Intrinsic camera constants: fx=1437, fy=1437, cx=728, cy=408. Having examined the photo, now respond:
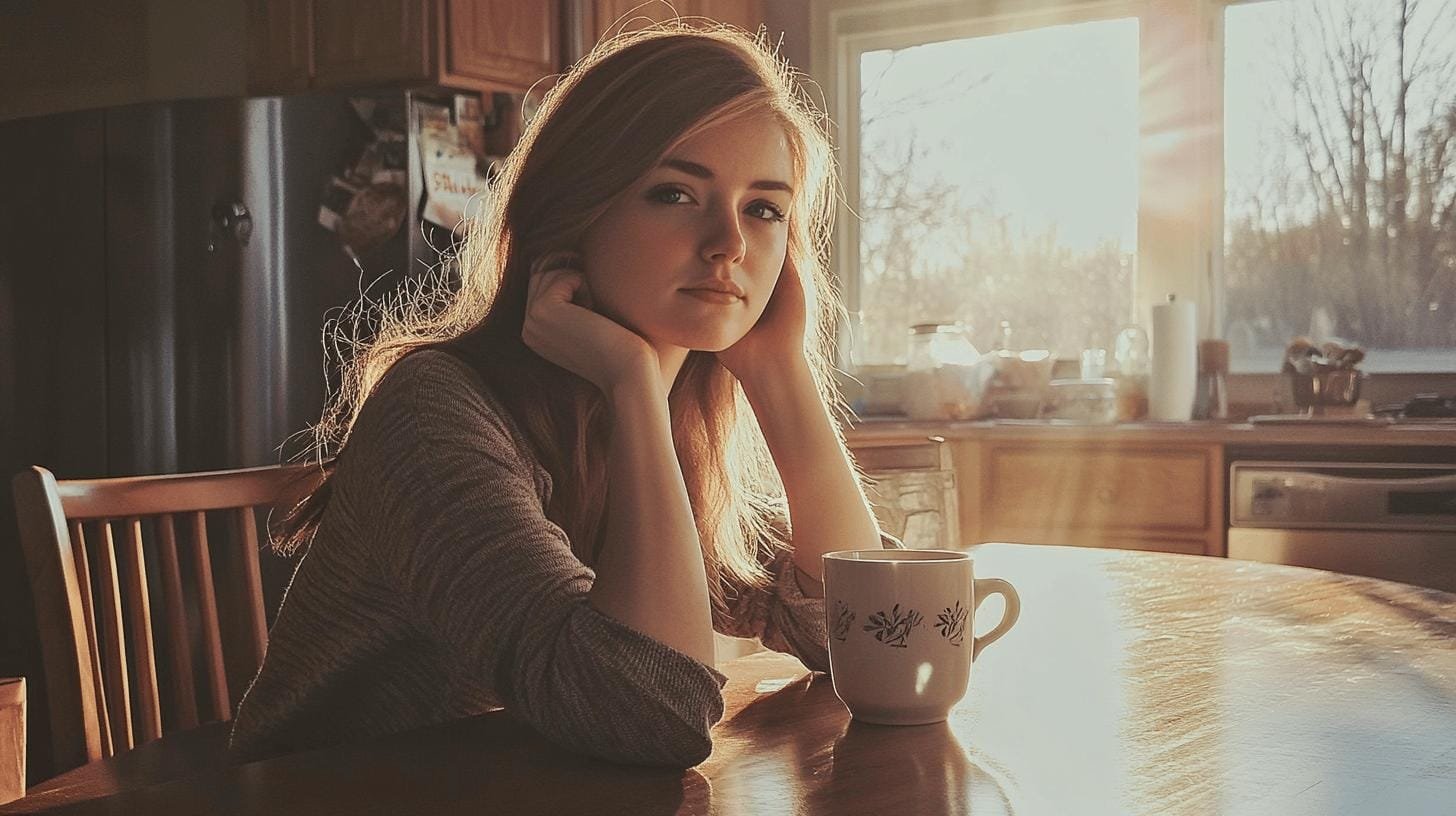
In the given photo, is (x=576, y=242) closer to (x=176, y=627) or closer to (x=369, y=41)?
(x=176, y=627)

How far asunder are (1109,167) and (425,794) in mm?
3334

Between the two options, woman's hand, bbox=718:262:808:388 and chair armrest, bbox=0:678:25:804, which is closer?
chair armrest, bbox=0:678:25:804

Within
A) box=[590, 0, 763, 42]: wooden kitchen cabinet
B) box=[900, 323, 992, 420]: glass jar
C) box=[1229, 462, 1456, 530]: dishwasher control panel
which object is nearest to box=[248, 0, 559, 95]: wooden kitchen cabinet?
box=[590, 0, 763, 42]: wooden kitchen cabinet

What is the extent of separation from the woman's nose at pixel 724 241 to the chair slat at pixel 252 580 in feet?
1.64

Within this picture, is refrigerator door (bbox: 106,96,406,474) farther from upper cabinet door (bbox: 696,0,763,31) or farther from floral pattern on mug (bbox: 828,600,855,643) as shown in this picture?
floral pattern on mug (bbox: 828,600,855,643)

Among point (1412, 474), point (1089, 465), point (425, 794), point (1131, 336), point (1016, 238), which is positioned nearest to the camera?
point (425, 794)

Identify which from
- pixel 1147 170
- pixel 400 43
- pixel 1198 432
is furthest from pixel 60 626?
pixel 1147 170

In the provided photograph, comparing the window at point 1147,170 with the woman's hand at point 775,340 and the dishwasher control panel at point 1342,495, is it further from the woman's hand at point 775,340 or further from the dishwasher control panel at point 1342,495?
the woman's hand at point 775,340

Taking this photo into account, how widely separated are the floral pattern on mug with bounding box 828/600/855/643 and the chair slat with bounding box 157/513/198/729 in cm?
59

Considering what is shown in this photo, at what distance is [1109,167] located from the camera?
3689 mm

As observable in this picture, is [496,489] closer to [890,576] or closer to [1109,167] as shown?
[890,576]

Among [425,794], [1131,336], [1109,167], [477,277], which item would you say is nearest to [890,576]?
[425,794]

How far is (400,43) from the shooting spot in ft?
11.3

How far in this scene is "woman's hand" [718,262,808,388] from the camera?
117cm
